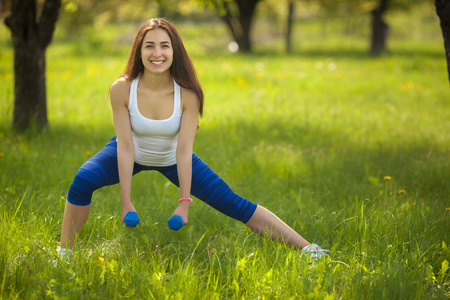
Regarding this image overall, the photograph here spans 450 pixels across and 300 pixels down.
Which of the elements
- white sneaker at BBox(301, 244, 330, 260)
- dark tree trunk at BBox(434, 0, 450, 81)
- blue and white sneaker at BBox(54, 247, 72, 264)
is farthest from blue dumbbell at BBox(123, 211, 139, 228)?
dark tree trunk at BBox(434, 0, 450, 81)

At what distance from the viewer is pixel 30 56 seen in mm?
4895

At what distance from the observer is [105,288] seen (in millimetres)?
2105

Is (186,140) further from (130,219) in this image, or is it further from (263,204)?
(263,204)

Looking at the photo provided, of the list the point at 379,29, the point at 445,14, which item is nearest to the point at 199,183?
the point at 445,14

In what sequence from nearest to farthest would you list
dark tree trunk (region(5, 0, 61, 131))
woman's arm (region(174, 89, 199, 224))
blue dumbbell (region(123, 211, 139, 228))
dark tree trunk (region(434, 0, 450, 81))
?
blue dumbbell (region(123, 211, 139, 228)) → woman's arm (region(174, 89, 199, 224)) → dark tree trunk (region(434, 0, 450, 81)) → dark tree trunk (region(5, 0, 61, 131))

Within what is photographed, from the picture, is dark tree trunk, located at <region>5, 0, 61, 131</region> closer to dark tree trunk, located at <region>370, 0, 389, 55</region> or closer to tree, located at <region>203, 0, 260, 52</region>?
tree, located at <region>203, 0, 260, 52</region>

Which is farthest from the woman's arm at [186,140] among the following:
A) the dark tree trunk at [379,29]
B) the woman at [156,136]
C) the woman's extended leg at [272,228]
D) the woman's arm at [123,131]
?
the dark tree trunk at [379,29]

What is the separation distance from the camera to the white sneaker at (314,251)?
8.03 feet

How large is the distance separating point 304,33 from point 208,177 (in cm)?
2751

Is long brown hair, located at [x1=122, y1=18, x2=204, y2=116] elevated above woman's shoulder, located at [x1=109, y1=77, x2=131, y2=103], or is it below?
above

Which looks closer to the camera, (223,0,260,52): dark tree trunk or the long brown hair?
the long brown hair

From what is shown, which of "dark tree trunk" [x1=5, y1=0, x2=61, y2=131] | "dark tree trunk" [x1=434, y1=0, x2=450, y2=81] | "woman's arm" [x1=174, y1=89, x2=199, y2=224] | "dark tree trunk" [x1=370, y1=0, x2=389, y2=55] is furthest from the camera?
"dark tree trunk" [x1=370, y1=0, x2=389, y2=55]

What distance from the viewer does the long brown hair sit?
2484 mm

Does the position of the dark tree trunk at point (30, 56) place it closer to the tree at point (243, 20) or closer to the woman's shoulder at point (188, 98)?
the woman's shoulder at point (188, 98)
